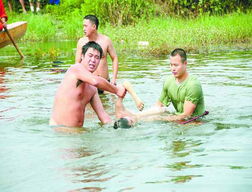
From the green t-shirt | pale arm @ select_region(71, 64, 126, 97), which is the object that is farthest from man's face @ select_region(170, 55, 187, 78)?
pale arm @ select_region(71, 64, 126, 97)

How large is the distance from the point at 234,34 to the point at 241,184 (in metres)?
13.9

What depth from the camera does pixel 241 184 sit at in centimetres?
505

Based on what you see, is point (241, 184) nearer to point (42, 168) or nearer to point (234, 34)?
point (42, 168)

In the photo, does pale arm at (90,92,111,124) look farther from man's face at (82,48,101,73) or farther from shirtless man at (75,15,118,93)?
shirtless man at (75,15,118,93)

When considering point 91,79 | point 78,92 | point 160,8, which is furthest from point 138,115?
point 160,8

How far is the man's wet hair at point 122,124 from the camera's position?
7.17 m

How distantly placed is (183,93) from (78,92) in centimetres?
142

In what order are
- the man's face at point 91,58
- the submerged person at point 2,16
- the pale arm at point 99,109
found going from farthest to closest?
the submerged person at point 2,16
the pale arm at point 99,109
the man's face at point 91,58

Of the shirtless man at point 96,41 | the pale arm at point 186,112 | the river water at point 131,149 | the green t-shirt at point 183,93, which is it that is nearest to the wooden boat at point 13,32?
the river water at point 131,149

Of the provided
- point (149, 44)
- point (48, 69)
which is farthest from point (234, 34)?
point (48, 69)

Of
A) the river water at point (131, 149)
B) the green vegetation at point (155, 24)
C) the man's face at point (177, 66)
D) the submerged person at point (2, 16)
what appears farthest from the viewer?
the green vegetation at point (155, 24)

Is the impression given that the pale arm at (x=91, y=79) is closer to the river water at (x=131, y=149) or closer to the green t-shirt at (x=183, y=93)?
the river water at (x=131, y=149)

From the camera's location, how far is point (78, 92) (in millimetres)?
7391

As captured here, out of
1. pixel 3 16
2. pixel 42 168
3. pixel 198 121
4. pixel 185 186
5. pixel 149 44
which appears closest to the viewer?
pixel 185 186
